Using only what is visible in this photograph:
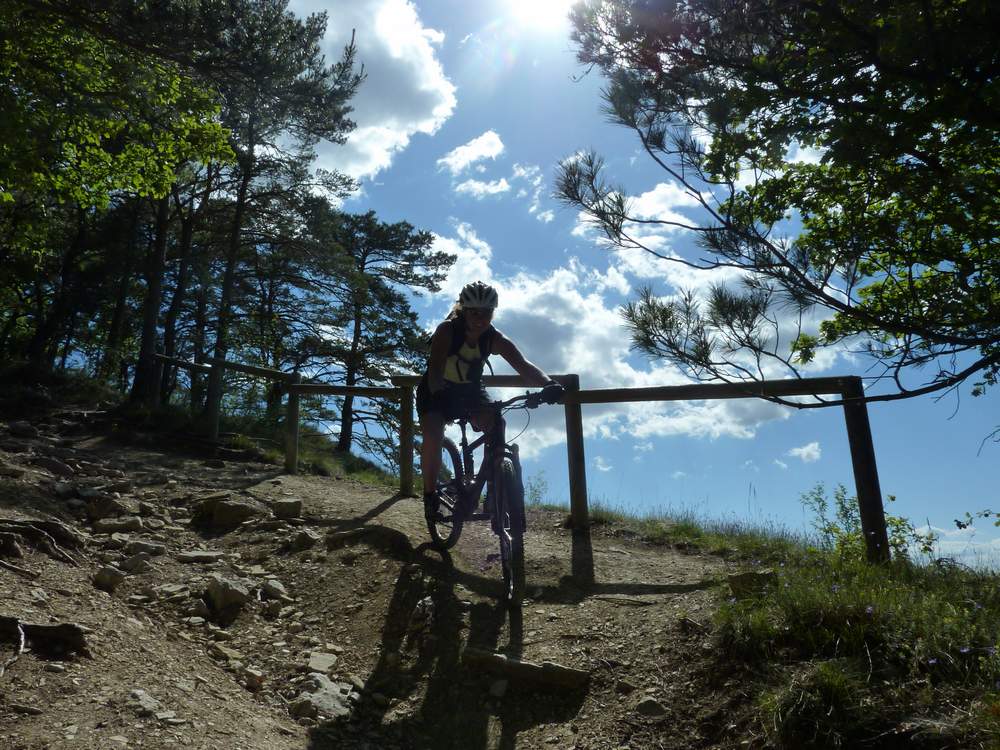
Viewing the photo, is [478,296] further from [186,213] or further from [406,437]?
[186,213]

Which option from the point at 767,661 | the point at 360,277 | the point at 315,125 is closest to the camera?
the point at 767,661

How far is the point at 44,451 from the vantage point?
8.63 metres

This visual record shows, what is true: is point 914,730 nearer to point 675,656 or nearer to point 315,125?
point 675,656

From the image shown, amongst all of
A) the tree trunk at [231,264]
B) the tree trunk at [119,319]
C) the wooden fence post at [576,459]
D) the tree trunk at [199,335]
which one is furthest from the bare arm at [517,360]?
the tree trunk at [119,319]

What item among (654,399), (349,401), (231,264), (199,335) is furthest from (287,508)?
(349,401)

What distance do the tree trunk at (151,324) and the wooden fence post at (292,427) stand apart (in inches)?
215

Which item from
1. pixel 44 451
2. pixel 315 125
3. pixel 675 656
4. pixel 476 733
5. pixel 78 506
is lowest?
pixel 476 733

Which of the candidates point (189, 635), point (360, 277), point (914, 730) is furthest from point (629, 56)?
point (360, 277)

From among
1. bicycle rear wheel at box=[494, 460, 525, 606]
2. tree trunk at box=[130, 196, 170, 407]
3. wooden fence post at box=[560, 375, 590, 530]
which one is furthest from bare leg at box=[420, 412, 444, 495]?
tree trunk at box=[130, 196, 170, 407]

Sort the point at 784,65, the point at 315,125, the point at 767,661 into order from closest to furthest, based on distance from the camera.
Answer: the point at 767,661 → the point at 784,65 → the point at 315,125

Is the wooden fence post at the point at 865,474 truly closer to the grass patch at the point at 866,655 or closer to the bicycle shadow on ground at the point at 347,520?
the grass patch at the point at 866,655

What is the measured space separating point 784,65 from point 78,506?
6454 millimetres

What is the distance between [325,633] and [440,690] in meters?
1.07

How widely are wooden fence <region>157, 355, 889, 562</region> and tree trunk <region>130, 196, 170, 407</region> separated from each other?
5.16 m
